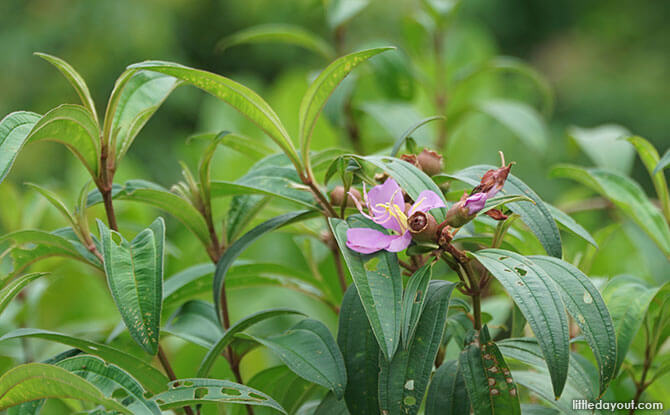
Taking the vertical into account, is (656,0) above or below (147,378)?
above

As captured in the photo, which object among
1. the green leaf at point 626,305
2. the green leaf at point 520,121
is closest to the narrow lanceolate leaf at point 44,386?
the green leaf at point 626,305

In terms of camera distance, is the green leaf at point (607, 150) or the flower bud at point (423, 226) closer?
the flower bud at point (423, 226)

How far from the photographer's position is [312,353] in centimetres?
43

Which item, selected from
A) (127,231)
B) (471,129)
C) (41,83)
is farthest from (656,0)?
(127,231)

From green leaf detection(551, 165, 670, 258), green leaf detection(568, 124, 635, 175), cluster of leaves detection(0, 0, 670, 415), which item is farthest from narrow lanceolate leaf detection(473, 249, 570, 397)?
green leaf detection(568, 124, 635, 175)

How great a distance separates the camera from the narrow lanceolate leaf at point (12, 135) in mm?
344

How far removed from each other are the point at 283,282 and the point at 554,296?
300 millimetres

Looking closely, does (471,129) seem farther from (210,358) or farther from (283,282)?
(210,358)

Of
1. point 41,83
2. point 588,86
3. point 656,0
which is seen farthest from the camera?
point 656,0

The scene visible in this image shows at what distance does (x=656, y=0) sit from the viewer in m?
3.70

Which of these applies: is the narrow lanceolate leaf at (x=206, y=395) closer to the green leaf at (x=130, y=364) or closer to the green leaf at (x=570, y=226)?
the green leaf at (x=130, y=364)

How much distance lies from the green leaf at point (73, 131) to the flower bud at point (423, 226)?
0.23 meters

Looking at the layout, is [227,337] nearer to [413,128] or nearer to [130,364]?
[130,364]

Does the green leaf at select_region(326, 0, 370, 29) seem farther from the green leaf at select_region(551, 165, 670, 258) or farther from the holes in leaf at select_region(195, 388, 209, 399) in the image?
the holes in leaf at select_region(195, 388, 209, 399)
